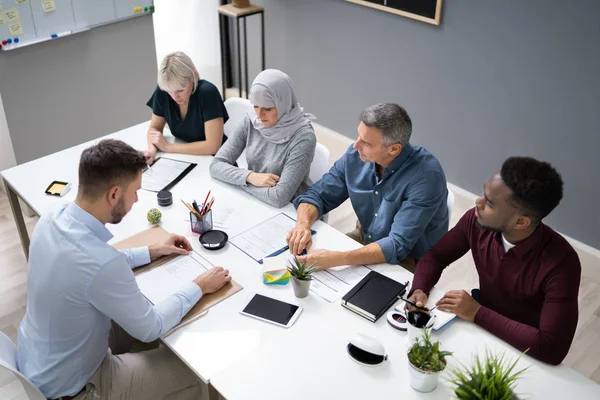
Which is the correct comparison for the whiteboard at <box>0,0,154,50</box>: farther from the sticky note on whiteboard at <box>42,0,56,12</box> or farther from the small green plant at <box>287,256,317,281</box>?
the small green plant at <box>287,256,317,281</box>

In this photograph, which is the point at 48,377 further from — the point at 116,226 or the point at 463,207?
the point at 463,207

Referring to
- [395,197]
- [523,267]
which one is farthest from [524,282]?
[395,197]

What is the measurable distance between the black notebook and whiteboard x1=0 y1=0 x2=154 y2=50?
288cm

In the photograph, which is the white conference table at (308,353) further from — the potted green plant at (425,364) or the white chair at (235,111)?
the white chair at (235,111)

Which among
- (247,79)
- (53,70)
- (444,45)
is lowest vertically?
(247,79)

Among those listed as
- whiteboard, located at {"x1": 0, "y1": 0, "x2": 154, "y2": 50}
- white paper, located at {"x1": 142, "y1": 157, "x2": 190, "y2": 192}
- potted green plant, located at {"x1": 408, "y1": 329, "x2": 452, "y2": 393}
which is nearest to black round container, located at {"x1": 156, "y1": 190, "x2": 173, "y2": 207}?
white paper, located at {"x1": 142, "y1": 157, "x2": 190, "y2": 192}

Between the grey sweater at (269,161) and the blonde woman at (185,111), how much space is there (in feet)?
0.64

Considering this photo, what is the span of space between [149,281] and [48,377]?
1.53ft

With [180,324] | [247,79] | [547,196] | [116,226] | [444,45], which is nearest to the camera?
[547,196]

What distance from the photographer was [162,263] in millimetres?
2305

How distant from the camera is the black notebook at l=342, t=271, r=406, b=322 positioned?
6.75ft

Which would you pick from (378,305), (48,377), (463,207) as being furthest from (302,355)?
(463,207)

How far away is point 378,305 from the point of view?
208 cm

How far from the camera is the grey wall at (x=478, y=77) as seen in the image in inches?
129
